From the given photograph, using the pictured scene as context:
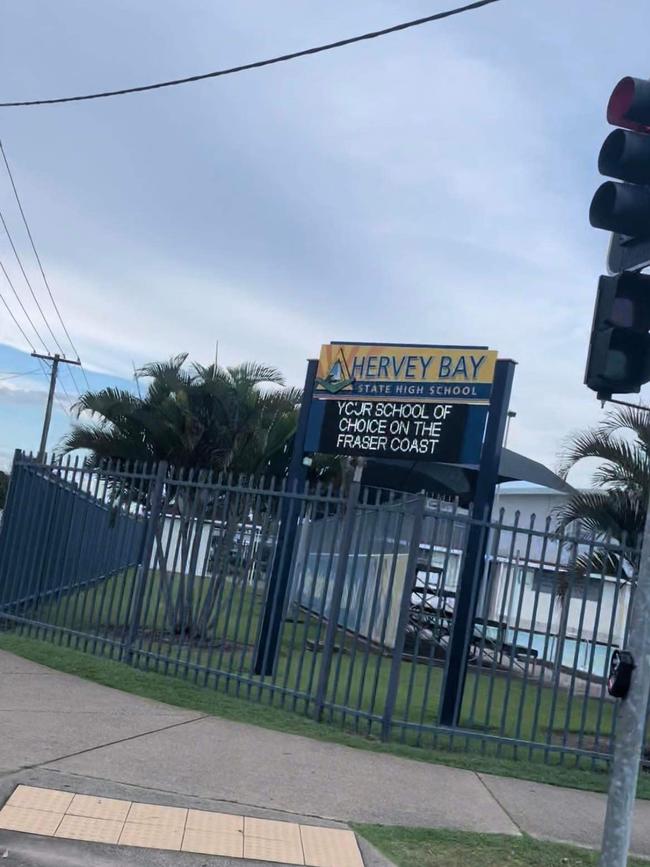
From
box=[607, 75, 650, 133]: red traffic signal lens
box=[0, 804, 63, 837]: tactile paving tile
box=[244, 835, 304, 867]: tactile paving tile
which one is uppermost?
box=[607, 75, 650, 133]: red traffic signal lens

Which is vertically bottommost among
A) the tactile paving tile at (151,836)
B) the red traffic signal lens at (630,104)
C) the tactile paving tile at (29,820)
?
the tactile paving tile at (29,820)

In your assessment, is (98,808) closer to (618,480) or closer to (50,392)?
(618,480)

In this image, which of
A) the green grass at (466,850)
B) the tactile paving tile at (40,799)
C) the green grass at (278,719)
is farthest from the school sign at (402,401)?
the tactile paving tile at (40,799)

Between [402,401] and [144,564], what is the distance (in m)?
3.03

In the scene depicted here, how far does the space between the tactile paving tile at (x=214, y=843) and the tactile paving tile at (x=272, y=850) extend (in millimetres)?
41

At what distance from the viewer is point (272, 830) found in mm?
5688

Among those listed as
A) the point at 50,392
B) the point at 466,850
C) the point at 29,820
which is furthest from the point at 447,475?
the point at 50,392

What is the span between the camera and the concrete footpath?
6066 mm

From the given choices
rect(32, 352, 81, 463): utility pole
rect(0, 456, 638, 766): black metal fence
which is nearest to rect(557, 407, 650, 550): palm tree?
rect(0, 456, 638, 766): black metal fence

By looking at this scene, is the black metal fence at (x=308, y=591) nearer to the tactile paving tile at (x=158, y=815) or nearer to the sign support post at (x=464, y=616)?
the sign support post at (x=464, y=616)

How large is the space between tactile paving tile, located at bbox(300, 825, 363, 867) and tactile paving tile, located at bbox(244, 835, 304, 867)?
5 centimetres

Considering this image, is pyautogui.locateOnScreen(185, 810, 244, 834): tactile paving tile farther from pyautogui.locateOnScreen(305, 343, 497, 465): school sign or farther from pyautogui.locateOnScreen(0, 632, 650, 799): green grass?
pyautogui.locateOnScreen(305, 343, 497, 465): school sign

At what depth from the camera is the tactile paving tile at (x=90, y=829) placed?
17.3ft

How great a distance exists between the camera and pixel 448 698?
860 centimetres
